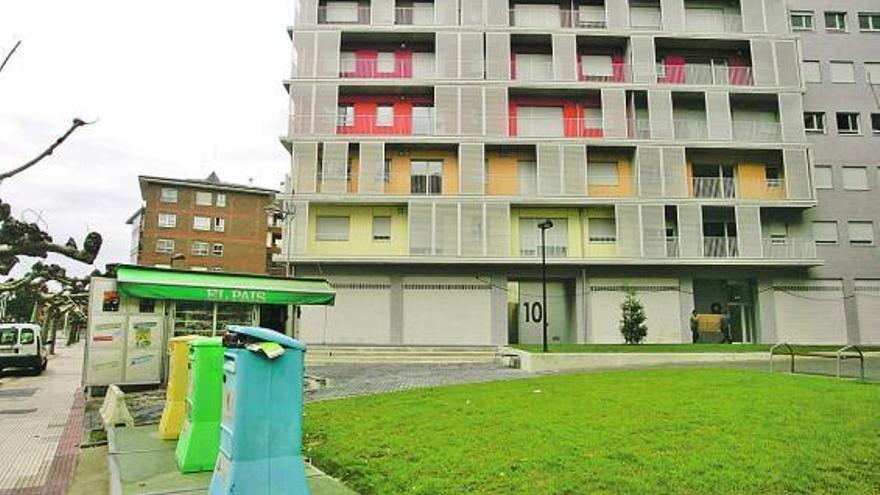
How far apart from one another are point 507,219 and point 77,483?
23.3m

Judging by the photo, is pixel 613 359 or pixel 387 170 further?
pixel 387 170

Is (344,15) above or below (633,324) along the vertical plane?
above

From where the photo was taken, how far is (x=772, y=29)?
30359mm

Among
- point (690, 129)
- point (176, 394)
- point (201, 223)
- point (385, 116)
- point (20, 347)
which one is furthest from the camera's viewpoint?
point (201, 223)

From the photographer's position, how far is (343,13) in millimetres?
31250

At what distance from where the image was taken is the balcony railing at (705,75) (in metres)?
30.6

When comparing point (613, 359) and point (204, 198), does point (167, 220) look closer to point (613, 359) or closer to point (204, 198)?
point (204, 198)

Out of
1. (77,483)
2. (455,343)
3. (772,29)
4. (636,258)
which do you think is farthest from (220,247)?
(77,483)

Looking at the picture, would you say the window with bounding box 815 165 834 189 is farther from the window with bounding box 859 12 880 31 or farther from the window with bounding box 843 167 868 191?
the window with bounding box 859 12 880 31

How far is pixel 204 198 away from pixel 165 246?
230 inches

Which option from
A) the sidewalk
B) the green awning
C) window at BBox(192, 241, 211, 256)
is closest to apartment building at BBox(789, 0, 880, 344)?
the green awning

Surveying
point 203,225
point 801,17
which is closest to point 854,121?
point 801,17

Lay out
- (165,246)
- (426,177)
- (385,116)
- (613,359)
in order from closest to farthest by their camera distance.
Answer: (613,359), (426,177), (385,116), (165,246)

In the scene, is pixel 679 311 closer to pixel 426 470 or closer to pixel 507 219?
pixel 507 219
